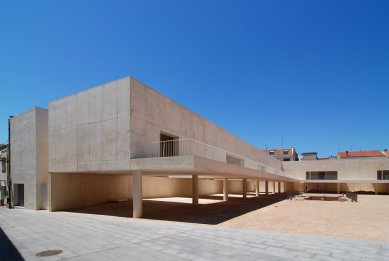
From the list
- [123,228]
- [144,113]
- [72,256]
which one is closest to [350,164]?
[144,113]

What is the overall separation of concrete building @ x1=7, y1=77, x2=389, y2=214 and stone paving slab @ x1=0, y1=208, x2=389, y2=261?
14.1ft

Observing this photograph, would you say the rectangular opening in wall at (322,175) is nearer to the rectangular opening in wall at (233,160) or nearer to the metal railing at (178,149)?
the rectangular opening in wall at (233,160)

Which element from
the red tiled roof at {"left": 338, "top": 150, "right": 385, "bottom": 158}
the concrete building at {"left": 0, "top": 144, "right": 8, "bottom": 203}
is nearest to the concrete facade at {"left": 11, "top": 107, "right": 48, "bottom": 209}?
the concrete building at {"left": 0, "top": 144, "right": 8, "bottom": 203}

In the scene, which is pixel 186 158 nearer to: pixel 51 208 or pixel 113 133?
pixel 113 133

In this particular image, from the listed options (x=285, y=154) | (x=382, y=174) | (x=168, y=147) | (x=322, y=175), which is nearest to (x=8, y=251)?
(x=168, y=147)

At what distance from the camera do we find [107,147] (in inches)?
666

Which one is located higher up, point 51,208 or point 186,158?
point 186,158

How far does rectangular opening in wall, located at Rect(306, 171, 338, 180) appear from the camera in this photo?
51.7 metres

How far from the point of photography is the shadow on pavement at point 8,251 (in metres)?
7.57

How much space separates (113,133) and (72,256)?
32.3ft

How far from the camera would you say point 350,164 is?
50531 mm

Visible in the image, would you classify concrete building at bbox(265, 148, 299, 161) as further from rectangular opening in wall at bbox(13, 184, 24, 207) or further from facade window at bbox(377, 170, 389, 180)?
rectangular opening in wall at bbox(13, 184, 24, 207)

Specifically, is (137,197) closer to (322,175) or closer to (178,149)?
(178,149)

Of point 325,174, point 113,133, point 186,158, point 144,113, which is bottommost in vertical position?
point 325,174
